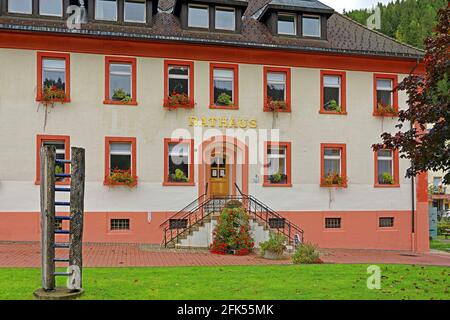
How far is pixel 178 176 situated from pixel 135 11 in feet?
22.3

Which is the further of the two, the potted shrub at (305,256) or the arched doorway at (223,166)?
the arched doorway at (223,166)

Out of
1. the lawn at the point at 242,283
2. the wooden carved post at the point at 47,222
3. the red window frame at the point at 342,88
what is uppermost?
the red window frame at the point at 342,88

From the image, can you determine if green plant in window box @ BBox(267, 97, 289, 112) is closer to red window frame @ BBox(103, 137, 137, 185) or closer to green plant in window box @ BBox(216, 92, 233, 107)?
green plant in window box @ BBox(216, 92, 233, 107)

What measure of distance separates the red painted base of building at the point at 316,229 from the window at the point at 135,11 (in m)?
7.65

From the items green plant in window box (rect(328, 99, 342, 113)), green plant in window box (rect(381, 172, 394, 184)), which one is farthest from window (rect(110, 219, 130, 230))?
green plant in window box (rect(381, 172, 394, 184))

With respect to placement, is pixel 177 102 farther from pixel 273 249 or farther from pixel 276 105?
pixel 273 249

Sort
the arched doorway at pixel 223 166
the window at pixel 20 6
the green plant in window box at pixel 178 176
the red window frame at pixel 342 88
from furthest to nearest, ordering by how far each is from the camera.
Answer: the red window frame at pixel 342 88, the arched doorway at pixel 223 166, the green plant in window box at pixel 178 176, the window at pixel 20 6

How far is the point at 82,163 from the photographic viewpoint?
27.7ft

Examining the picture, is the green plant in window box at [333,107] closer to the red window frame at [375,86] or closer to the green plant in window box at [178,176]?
the red window frame at [375,86]

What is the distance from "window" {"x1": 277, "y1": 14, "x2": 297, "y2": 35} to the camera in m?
23.0

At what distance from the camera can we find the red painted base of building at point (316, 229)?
18953 millimetres

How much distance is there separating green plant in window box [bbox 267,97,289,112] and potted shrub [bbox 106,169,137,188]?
6098 mm

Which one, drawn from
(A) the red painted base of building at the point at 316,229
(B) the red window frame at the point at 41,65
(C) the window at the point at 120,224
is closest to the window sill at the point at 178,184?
(A) the red painted base of building at the point at 316,229

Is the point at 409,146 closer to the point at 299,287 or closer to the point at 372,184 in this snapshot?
the point at 299,287
